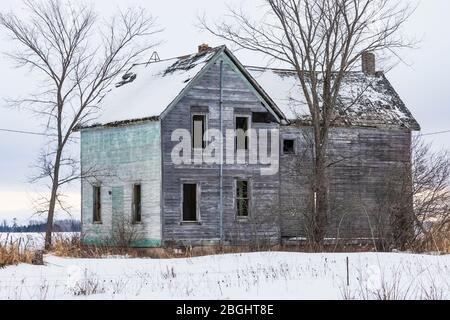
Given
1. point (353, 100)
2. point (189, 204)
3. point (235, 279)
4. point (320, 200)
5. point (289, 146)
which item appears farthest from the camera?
point (353, 100)

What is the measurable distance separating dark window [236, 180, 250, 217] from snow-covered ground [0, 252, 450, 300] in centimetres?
681

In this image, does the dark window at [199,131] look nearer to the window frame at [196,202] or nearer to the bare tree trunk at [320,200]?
the window frame at [196,202]

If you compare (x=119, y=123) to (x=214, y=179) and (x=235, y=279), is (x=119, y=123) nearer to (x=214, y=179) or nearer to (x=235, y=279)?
(x=214, y=179)

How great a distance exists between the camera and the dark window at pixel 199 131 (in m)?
30.7

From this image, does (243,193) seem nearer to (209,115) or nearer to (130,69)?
(209,115)

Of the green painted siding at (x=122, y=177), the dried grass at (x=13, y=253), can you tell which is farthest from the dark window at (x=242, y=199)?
the dried grass at (x=13, y=253)

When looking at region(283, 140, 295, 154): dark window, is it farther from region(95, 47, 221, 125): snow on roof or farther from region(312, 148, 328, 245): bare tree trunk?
region(95, 47, 221, 125): snow on roof

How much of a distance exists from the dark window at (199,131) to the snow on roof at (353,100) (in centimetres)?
418

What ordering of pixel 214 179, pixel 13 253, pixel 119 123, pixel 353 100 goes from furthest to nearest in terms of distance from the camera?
pixel 353 100, pixel 119 123, pixel 214 179, pixel 13 253

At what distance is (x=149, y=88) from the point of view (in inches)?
1294

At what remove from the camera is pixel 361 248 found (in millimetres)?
32562

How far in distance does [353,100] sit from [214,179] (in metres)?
8.43

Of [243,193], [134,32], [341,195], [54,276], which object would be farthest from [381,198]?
[54,276]

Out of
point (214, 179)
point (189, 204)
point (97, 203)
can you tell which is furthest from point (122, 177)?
point (214, 179)
